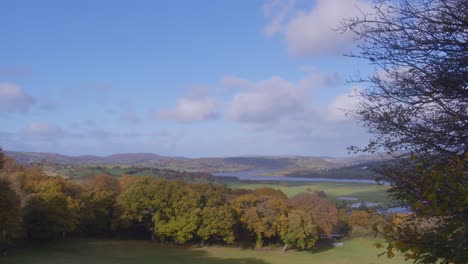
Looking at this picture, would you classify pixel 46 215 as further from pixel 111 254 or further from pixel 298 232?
pixel 298 232

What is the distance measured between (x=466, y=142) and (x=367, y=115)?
1377mm

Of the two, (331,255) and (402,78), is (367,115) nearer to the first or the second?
(402,78)

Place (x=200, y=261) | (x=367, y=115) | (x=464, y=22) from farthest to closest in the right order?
(x=200, y=261), (x=367, y=115), (x=464, y=22)

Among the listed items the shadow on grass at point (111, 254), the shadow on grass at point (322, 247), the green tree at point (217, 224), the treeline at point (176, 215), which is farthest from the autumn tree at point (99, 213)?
the shadow on grass at point (322, 247)

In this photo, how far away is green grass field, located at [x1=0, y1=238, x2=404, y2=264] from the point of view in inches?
1232

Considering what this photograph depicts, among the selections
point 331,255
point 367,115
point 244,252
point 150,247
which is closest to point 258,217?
point 244,252

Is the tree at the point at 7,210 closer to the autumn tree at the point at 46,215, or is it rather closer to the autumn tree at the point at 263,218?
the autumn tree at the point at 46,215

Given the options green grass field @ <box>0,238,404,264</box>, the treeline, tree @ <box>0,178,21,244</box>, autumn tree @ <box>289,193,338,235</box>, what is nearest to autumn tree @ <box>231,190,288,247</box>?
the treeline

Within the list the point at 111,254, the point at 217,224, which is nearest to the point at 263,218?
the point at 217,224

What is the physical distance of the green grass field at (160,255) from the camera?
31297mm

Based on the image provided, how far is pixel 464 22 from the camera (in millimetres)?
A: 5340

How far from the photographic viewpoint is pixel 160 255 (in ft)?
123

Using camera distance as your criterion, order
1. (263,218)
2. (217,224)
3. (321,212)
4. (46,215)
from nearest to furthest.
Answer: (46,215)
(217,224)
(263,218)
(321,212)

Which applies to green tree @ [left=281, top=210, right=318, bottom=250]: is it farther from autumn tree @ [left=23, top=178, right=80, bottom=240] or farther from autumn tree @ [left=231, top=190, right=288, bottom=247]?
autumn tree @ [left=23, top=178, right=80, bottom=240]
